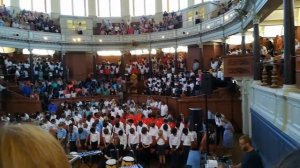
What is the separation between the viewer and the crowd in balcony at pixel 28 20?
27.7 metres

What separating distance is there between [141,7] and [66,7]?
781 centimetres

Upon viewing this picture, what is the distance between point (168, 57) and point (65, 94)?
1179 cm

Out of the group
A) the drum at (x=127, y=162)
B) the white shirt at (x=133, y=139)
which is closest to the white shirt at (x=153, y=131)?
the white shirt at (x=133, y=139)

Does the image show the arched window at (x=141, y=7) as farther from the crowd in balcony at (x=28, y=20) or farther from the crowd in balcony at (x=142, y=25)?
the crowd in balcony at (x=28, y=20)

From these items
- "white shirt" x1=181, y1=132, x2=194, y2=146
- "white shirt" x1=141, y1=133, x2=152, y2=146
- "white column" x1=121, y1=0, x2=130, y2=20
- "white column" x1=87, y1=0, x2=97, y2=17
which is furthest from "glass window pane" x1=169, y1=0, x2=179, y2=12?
"white shirt" x1=181, y1=132, x2=194, y2=146

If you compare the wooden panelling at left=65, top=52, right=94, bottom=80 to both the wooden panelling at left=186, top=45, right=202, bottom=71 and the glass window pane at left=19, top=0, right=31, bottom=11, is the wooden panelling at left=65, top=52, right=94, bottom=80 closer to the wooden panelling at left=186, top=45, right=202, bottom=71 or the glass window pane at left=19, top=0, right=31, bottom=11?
the glass window pane at left=19, top=0, right=31, bottom=11

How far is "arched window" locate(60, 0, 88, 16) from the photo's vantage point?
119 feet

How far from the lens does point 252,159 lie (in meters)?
5.96

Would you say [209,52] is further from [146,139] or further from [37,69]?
[146,139]

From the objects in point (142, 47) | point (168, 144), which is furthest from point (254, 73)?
point (142, 47)

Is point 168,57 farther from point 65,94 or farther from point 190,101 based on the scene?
point 190,101

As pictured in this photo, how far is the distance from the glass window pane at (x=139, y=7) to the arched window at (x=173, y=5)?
263 cm

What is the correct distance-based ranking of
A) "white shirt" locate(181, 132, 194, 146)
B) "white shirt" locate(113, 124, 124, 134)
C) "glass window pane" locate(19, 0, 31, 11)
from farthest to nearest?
"glass window pane" locate(19, 0, 31, 11) < "white shirt" locate(113, 124, 124, 134) < "white shirt" locate(181, 132, 194, 146)

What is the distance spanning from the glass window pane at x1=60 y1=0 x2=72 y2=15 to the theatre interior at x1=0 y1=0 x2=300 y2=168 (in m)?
0.10
